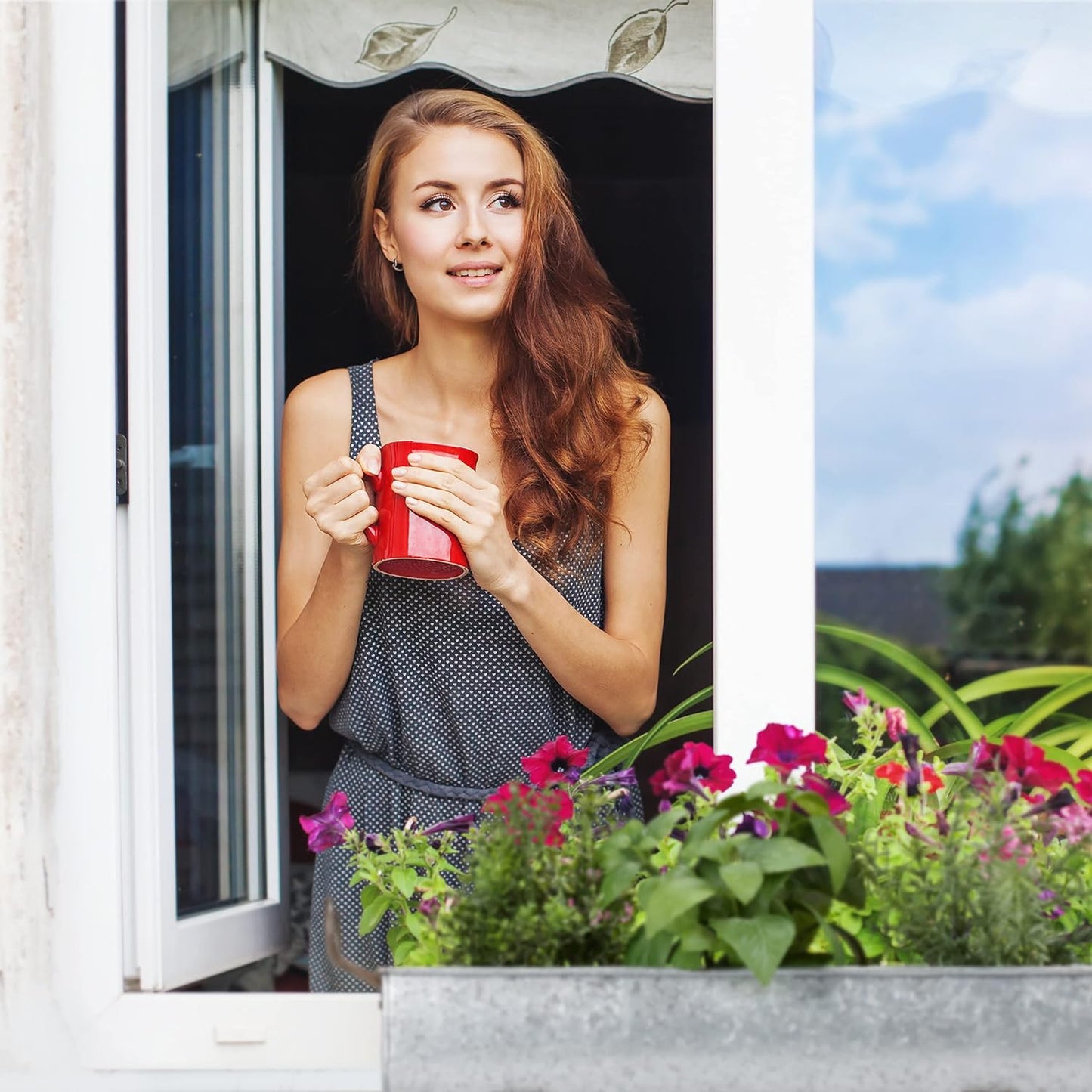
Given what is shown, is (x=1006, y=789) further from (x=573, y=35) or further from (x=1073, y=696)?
(x=573, y=35)

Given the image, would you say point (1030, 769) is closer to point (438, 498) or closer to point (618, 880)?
point (618, 880)

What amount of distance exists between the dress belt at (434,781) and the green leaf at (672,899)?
2.38 feet

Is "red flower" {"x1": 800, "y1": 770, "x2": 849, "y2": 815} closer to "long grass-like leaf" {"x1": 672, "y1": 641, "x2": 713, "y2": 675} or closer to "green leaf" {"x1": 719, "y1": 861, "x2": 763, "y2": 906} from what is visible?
"green leaf" {"x1": 719, "y1": 861, "x2": 763, "y2": 906}

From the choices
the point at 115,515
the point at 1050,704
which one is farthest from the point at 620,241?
the point at 1050,704

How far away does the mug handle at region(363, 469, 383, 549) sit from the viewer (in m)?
1.62

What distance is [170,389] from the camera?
5.72 feet

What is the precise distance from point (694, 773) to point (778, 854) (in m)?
0.21

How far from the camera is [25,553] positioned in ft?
5.08

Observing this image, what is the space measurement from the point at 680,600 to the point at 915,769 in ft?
2.15

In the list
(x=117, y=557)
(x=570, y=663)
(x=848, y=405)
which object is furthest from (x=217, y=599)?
(x=848, y=405)

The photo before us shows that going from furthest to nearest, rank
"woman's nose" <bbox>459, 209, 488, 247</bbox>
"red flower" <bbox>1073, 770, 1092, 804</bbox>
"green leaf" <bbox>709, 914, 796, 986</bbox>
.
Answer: "woman's nose" <bbox>459, 209, 488, 247</bbox> < "red flower" <bbox>1073, 770, 1092, 804</bbox> < "green leaf" <bbox>709, 914, 796, 986</bbox>

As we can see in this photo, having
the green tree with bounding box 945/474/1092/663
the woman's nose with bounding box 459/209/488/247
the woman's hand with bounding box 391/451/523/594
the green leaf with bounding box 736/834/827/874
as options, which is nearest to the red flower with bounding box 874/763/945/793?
the green leaf with bounding box 736/834/827/874

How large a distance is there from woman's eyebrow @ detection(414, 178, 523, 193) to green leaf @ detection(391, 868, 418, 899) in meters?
1.01

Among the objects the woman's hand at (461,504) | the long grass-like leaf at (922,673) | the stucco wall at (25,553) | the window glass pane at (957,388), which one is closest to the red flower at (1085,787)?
the long grass-like leaf at (922,673)
